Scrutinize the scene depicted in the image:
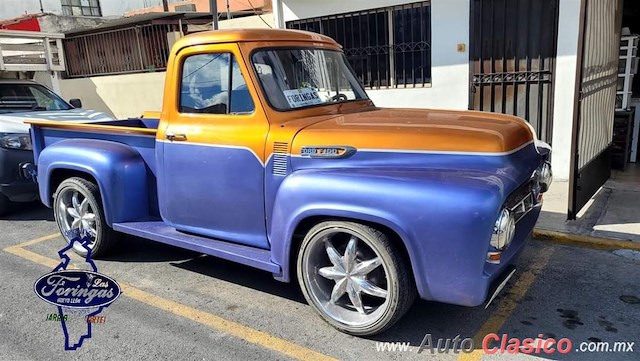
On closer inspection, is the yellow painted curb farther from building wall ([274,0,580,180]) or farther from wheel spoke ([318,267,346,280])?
wheel spoke ([318,267,346,280])

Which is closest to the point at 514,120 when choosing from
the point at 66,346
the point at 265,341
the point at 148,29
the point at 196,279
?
the point at 265,341

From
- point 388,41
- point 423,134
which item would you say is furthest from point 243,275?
point 388,41

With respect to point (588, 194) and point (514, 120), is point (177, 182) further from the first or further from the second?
point (588, 194)

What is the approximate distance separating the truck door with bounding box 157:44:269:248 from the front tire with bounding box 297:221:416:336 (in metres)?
0.47

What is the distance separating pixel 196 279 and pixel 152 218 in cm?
67

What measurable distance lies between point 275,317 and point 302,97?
163cm

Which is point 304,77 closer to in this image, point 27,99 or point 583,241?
point 583,241

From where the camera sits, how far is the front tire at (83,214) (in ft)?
14.9

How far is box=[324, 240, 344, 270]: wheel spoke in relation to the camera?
325 cm

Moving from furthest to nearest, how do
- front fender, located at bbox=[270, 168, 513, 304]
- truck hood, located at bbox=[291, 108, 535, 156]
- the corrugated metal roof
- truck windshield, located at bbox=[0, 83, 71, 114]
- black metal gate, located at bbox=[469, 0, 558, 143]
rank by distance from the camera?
the corrugated metal roof → truck windshield, located at bbox=[0, 83, 71, 114] → black metal gate, located at bbox=[469, 0, 558, 143] → truck hood, located at bbox=[291, 108, 535, 156] → front fender, located at bbox=[270, 168, 513, 304]

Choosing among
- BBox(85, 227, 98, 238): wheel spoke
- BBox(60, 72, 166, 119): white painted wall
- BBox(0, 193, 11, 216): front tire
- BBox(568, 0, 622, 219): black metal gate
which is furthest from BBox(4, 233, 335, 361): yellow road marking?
BBox(60, 72, 166, 119): white painted wall

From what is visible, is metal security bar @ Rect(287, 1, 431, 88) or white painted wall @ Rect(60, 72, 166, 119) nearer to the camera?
metal security bar @ Rect(287, 1, 431, 88)

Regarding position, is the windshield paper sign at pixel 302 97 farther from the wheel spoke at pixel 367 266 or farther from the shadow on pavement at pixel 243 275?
the shadow on pavement at pixel 243 275

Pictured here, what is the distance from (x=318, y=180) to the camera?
3133 mm
